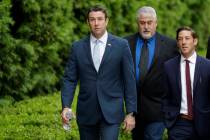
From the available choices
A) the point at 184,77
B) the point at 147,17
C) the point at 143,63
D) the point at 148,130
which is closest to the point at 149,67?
the point at 143,63

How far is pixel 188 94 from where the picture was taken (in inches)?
277

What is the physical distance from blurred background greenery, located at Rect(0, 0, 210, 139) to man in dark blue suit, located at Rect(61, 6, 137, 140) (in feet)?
5.75

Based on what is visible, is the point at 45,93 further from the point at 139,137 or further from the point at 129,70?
the point at 129,70

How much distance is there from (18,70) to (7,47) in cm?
55

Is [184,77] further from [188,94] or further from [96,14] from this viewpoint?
[96,14]

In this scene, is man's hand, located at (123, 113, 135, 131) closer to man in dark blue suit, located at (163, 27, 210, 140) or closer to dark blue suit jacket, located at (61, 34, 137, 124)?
dark blue suit jacket, located at (61, 34, 137, 124)

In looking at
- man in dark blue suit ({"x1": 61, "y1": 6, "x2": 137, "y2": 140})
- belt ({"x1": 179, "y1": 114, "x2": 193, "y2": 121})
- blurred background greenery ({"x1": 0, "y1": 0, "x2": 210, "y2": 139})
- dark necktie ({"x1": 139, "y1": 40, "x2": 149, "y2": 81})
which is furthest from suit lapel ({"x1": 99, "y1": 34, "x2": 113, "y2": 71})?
blurred background greenery ({"x1": 0, "y1": 0, "x2": 210, "y2": 139})

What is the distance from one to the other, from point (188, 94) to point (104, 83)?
829 mm

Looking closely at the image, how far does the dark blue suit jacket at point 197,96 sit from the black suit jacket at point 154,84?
865mm

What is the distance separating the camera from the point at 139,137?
8.28 m

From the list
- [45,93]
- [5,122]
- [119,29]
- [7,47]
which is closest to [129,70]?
[5,122]

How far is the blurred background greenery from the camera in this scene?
9.90 m

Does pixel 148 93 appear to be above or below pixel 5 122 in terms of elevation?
above

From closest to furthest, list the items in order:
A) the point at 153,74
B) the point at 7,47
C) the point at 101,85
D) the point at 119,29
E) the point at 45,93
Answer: the point at 101,85
the point at 153,74
the point at 7,47
the point at 45,93
the point at 119,29
